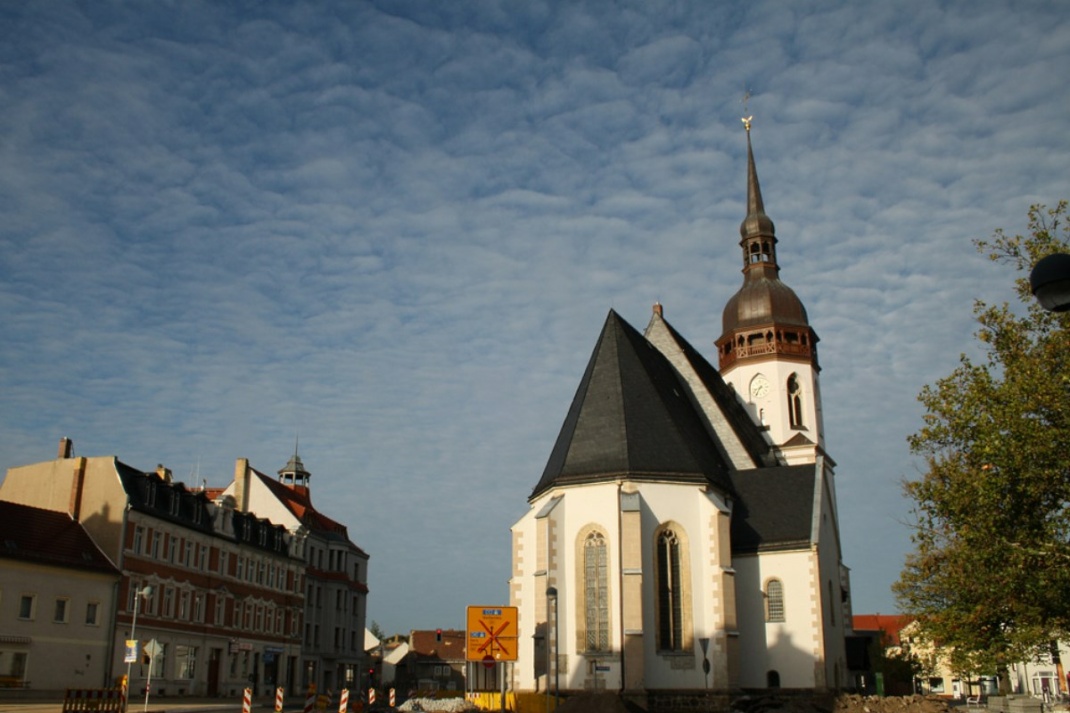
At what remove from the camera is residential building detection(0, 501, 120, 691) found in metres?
33.4

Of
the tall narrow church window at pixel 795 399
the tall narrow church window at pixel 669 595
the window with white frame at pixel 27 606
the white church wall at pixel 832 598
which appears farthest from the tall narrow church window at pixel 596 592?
the tall narrow church window at pixel 795 399

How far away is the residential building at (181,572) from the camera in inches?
1526

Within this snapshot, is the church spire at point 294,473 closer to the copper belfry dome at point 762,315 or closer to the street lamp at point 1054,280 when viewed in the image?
the copper belfry dome at point 762,315

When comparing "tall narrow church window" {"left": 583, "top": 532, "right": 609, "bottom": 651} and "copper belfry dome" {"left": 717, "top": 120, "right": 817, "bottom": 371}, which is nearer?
"tall narrow church window" {"left": 583, "top": 532, "right": 609, "bottom": 651}

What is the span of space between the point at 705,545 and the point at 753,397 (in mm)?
18828

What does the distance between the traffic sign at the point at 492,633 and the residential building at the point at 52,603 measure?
1881cm

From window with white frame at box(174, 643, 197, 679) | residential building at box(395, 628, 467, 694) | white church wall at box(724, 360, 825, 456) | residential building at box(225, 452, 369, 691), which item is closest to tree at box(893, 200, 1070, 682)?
white church wall at box(724, 360, 825, 456)

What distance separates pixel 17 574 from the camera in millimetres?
33688

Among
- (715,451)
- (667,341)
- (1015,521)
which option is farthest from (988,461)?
(667,341)

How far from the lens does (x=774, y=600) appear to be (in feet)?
116

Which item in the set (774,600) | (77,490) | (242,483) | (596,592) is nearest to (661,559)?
(596,592)

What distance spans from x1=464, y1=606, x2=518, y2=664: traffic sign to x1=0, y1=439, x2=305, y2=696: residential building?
15.2 meters

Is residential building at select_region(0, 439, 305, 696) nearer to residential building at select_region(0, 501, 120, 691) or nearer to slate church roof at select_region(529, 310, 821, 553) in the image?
residential building at select_region(0, 501, 120, 691)

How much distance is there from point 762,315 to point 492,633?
102 feet
